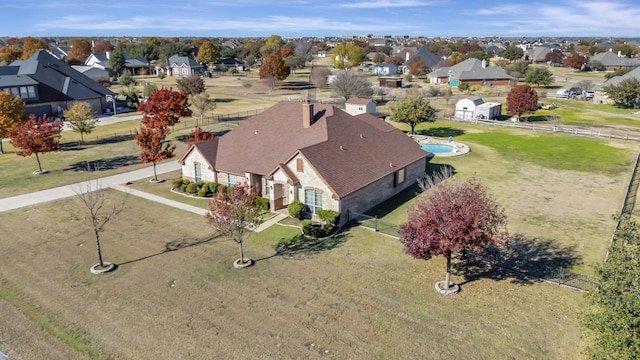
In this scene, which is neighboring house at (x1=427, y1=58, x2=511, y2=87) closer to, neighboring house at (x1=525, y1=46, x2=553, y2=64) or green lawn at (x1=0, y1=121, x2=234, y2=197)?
green lawn at (x1=0, y1=121, x2=234, y2=197)

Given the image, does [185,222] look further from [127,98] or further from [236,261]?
[127,98]

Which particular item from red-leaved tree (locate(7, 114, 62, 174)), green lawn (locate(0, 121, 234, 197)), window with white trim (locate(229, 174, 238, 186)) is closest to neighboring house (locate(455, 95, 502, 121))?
green lawn (locate(0, 121, 234, 197))

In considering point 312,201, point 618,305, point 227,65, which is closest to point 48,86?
point 312,201

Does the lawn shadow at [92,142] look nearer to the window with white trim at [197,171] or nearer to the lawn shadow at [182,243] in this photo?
the window with white trim at [197,171]

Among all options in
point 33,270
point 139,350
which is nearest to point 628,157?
point 139,350

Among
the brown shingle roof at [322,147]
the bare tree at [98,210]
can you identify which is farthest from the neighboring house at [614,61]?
the bare tree at [98,210]

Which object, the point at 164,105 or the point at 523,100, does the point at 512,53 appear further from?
the point at 164,105
